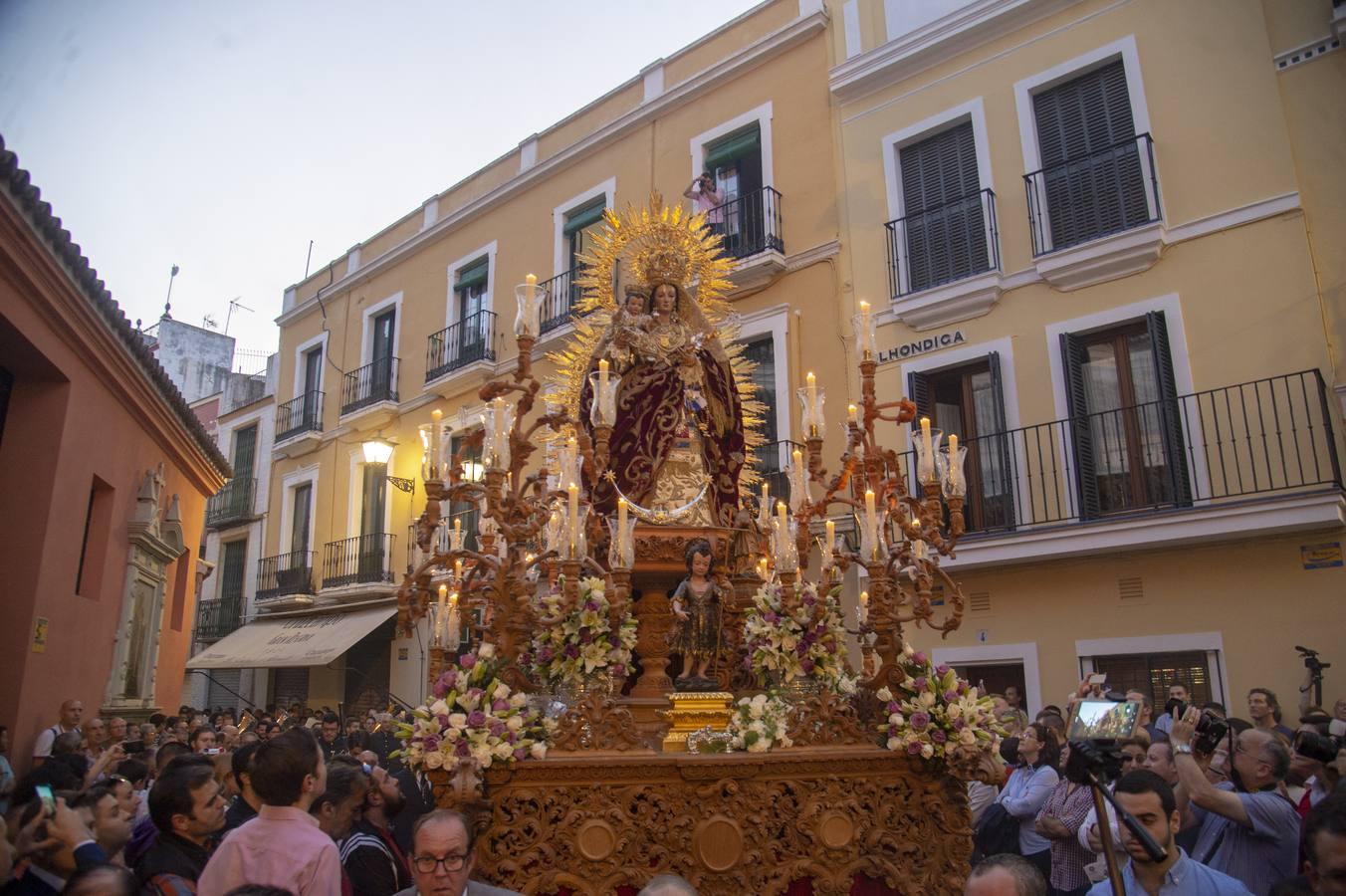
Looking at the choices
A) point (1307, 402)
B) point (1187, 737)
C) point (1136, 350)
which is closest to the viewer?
point (1187, 737)

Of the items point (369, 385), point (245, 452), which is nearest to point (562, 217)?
point (369, 385)

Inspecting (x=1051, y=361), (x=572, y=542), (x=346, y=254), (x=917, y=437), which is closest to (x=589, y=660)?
(x=572, y=542)

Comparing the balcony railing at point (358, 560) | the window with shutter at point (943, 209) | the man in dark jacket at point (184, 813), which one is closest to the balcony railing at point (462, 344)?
the balcony railing at point (358, 560)

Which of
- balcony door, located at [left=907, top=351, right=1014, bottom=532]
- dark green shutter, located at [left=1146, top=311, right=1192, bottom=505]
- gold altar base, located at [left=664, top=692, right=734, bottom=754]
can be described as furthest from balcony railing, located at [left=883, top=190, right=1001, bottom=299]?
gold altar base, located at [left=664, top=692, right=734, bottom=754]

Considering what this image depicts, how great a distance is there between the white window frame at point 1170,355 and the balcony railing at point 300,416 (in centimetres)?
1418

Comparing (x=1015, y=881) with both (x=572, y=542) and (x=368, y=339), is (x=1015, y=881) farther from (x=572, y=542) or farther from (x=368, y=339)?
(x=368, y=339)

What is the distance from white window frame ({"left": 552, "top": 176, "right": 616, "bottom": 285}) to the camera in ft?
50.8

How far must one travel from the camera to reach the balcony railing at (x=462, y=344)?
1634 centimetres

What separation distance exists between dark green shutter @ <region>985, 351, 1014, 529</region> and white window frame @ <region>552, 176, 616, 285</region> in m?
7.00

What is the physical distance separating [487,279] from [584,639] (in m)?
12.3

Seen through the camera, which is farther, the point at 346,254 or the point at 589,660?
the point at 346,254

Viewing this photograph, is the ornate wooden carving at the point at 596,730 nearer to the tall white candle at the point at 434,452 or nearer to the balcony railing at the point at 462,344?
the tall white candle at the point at 434,452

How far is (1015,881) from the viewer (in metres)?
2.55

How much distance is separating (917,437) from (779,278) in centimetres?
724
